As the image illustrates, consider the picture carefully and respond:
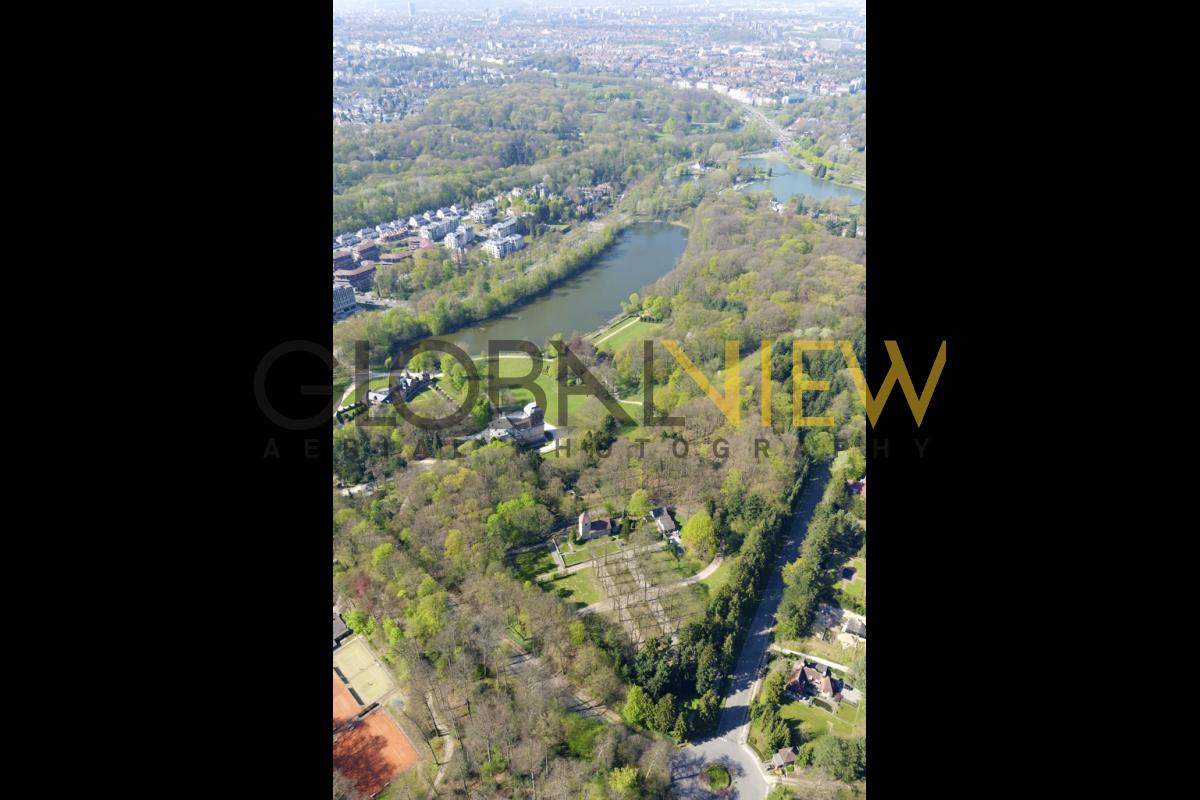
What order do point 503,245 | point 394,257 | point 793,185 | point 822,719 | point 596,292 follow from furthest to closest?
point 793,185, point 503,245, point 394,257, point 596,292, point 822,719

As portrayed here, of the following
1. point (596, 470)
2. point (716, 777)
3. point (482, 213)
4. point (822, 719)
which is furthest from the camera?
point (482, 213)

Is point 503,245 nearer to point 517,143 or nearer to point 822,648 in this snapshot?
point 517,143

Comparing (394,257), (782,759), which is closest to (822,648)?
(782,759)

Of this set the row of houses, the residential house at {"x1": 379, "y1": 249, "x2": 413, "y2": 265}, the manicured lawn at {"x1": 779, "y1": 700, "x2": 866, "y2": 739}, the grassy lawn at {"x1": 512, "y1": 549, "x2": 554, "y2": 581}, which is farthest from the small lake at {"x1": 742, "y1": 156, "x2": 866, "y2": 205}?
the manicured lawn at {"x1": 779, "y1": 700, "x2": 866, "y2": 739}

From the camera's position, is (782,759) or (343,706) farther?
(343,706)

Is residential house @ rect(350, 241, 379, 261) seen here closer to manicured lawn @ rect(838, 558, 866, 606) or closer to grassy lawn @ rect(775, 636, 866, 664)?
manicured lawn @ rect(838, 558, 866, 606)
